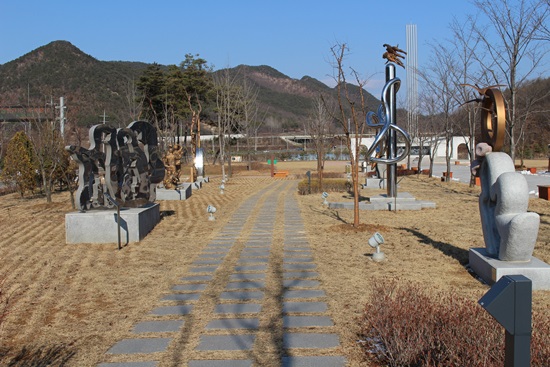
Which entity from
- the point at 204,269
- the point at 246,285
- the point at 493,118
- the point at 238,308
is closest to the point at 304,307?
the point at 238,308

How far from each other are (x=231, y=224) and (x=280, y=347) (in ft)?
28.0

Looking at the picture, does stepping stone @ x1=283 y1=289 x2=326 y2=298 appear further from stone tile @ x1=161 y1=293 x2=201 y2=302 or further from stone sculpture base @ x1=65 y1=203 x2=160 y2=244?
stone sculpture base @ x1=65 y1=203 x2=160 y2=244

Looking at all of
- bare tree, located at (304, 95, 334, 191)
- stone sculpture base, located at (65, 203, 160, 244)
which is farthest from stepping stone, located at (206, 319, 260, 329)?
bare tree, located at (304, 95, 334, 191)

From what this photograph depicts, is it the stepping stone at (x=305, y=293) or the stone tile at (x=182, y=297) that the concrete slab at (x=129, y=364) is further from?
the stepping stone at (x=305, y=293)

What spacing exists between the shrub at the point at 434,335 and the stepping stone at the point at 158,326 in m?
1.98

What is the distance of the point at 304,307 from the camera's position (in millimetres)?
6504

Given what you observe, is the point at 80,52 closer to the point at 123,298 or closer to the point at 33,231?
the point at 33,231

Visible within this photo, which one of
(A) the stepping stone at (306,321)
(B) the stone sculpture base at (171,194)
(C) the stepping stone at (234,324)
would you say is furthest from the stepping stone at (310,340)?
(B) the stone sculpture base at (171,194)

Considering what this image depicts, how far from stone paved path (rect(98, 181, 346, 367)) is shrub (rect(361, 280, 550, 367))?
0.45 meters

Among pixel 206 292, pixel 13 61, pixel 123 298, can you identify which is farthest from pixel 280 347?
pixel 13 61

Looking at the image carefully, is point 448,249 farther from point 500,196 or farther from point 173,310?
point 173,310

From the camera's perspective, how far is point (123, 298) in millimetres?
7184

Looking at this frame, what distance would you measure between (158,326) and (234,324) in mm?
813

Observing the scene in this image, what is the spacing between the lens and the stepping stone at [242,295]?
22.9 ft
